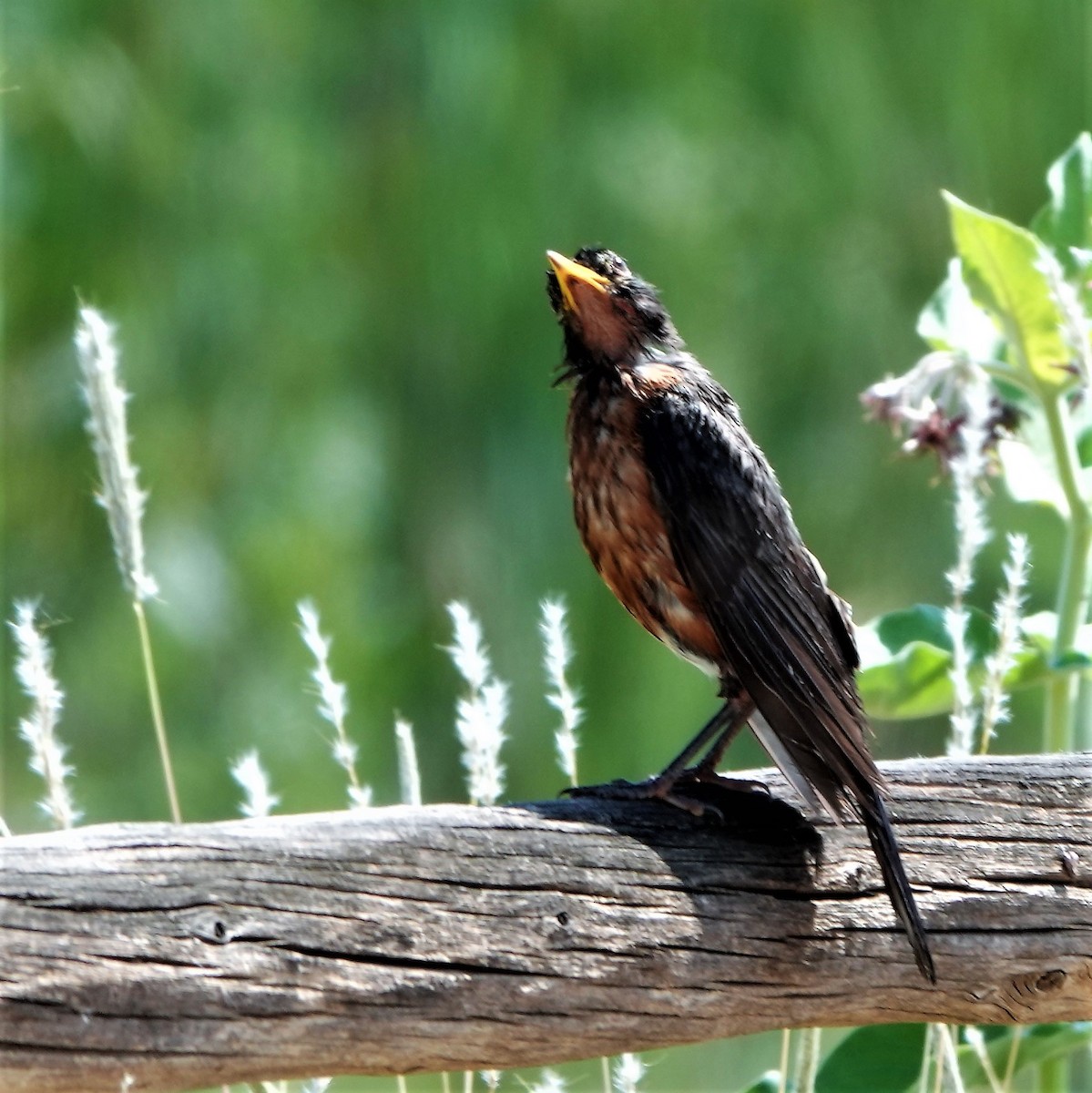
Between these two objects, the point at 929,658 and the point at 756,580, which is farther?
the point at 929,658

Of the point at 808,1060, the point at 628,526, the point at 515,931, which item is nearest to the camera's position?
the point at 515,931

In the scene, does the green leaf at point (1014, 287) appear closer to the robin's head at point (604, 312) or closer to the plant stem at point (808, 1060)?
the robin's head at point (604, 312)

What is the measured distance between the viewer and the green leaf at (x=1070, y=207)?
2012 millimetres

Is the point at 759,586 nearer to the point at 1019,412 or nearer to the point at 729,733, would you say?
the point at 729,733

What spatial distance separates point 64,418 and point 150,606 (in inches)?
22.6

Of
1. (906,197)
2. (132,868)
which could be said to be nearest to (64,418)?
(906,197)

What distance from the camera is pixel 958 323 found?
2.03 meters

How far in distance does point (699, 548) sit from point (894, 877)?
1.50 ft

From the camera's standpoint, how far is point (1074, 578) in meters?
2.00

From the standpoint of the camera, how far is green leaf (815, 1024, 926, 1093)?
1.90 meters

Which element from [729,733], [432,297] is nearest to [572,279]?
[729,733]

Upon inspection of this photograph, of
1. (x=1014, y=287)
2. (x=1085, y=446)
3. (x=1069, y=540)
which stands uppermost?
(x=1014, y=287)

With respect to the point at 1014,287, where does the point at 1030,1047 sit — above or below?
below

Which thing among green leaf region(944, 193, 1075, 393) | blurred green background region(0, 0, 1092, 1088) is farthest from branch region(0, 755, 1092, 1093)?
blurred green background region(0, 0, 1092, 1088)
